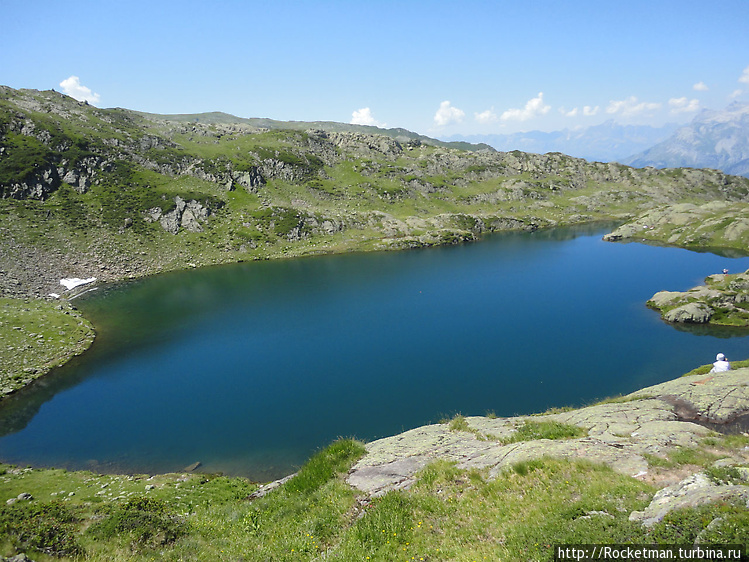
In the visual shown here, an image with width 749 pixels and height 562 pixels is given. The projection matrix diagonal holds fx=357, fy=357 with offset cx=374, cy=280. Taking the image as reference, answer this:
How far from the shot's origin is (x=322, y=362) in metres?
58.2

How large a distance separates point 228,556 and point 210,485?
21143 mm

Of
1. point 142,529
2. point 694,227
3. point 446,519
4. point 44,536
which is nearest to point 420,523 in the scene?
point 446,519

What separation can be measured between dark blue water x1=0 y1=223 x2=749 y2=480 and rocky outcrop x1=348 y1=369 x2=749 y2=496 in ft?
61.4

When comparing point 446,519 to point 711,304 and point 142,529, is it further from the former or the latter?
Answer: point 711,304

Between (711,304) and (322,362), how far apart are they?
77.4 meters

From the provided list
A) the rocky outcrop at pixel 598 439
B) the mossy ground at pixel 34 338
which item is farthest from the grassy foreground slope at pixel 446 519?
the mossy ground at pixel 34 338

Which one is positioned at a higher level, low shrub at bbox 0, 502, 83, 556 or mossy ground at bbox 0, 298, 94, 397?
low shrub at bbox 0, 502, 83, 556

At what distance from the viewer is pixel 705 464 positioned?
12.4 metres

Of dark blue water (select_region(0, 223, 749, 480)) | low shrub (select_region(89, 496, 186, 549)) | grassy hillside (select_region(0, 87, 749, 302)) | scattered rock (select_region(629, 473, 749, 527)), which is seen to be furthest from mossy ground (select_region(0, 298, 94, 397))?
scattered rock (select_region(629, 473, 749, 527))

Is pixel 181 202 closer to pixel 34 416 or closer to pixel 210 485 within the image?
pixel 34 416

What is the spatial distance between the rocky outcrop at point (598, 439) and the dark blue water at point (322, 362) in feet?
61.4

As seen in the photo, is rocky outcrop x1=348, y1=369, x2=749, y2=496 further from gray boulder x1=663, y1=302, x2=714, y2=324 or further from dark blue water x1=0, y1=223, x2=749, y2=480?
gray boulder x1=663, y1=302, x2=714, y2=324

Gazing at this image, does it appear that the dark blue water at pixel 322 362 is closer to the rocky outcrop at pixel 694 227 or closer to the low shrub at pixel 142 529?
the low shrub at pixel 142 529

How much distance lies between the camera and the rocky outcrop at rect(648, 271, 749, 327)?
67.8m
